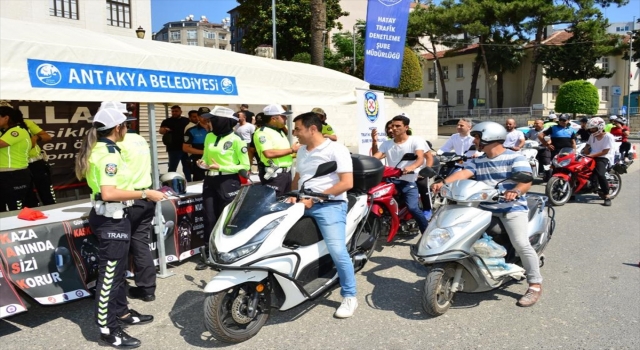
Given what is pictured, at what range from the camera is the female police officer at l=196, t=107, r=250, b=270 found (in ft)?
18.0

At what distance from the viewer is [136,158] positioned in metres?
4.14

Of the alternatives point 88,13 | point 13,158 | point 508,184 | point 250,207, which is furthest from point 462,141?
point 88,13

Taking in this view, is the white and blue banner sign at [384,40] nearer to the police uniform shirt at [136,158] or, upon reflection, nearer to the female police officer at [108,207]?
the police uniform shirt at [136,158]

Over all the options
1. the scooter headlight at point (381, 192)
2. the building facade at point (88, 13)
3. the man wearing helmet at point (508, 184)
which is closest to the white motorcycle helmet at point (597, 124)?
the scooter headlight at point (381, 192)

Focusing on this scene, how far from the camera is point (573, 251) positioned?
20.2ft

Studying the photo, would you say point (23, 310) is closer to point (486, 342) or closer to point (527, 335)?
point (486, 342)

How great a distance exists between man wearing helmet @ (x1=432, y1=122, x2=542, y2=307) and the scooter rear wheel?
510 cm

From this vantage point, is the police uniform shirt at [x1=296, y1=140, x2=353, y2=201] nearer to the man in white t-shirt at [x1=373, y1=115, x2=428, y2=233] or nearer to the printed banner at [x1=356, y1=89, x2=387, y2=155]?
the man in white t-shirt at [x1=373, y1=115, x2=428, y2=233]

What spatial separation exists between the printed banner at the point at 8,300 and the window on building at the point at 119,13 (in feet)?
72.5

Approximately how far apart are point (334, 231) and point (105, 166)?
1773 millimetres

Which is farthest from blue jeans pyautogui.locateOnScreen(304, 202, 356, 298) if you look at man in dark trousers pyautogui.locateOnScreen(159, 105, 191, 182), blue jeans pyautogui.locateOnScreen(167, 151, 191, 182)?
blue jeans pyautogui.locateOnScreen(167, 151, 191, 182)

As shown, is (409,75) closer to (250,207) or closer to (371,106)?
(371,106)

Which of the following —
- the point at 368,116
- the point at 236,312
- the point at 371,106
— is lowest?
the point at 236,312

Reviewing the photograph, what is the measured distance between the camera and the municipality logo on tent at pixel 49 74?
407 centimetres
